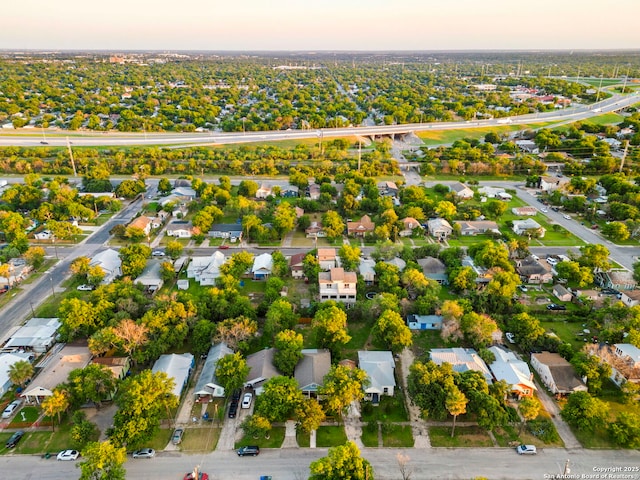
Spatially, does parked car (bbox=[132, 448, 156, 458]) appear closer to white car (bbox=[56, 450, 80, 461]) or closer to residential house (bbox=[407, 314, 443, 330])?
white car (bbox=[56, 450, 80, 461])

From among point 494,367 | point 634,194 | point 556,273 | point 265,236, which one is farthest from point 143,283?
point 634,194

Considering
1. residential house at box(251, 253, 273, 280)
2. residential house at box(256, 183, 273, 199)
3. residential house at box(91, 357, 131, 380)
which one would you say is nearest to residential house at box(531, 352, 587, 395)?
residential house at box(251, 253, 273, 280)

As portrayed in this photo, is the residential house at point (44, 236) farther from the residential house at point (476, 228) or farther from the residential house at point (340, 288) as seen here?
the residential house at point (476, 228)

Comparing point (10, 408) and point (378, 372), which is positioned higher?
point (378, 372)

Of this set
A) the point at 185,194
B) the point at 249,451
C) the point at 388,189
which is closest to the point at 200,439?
the point at 249,451

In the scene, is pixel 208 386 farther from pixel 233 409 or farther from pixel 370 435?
pixel 370 435

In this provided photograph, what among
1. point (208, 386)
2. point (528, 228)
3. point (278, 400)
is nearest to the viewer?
point (278, 400)

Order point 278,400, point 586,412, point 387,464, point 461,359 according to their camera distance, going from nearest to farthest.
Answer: point 387,464 < point 586,412 < point 278,400 < point 461,359
